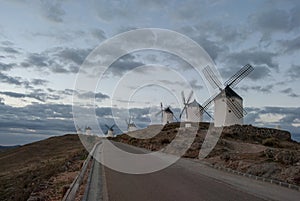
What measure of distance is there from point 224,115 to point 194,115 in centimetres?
2286

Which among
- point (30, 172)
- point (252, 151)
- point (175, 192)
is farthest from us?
point (252, 151)

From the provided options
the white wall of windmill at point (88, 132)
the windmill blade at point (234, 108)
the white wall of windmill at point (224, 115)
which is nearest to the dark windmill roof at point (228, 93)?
the white wall of windmill at point (224, 115)

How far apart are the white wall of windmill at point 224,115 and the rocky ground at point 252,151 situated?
4.47ft

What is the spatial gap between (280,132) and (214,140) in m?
23.6

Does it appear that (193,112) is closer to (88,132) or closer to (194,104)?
(194,104)

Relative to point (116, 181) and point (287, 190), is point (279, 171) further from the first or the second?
point (116, 181)

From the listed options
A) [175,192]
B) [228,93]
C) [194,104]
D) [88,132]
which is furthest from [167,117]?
[175,192]

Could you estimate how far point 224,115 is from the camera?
218 feet

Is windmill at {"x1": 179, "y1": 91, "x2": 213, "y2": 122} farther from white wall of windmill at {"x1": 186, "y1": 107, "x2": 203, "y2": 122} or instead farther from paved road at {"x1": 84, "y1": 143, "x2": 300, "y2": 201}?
paved road at {"x1": 84, "y1": 143, "x2": 300, "y2": 201}

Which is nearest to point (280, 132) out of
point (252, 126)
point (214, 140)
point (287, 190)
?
point (252, 126)

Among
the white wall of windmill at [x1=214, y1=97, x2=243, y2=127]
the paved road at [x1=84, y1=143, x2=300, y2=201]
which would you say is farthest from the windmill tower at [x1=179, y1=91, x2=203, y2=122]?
the paved road at [x1=84, y1=143, x2=300, y2=201]

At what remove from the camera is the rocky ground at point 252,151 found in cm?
2099

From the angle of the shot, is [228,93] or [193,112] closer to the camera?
[228,93]

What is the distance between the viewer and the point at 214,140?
51.0m
